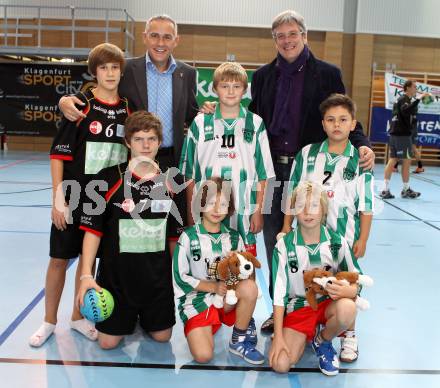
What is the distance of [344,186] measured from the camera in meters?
2.71

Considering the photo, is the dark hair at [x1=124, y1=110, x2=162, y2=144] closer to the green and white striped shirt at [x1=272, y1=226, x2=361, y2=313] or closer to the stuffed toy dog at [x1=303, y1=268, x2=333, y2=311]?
the green and white striped shirt at [x1=272, y1=226, x2=361, y2=313]

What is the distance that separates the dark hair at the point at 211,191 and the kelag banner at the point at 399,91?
11845mm

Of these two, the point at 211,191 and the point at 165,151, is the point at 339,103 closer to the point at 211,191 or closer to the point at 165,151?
the point at 211,191

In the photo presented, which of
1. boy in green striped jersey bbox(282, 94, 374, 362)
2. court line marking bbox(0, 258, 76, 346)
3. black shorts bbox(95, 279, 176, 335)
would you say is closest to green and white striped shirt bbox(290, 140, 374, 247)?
boy in green striped jersey bbox(282, 94, 374, 362)

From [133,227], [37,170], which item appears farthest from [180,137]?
[37,170]

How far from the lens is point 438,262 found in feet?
14.6

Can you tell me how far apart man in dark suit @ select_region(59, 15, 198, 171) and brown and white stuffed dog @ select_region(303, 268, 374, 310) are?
3.60 feet

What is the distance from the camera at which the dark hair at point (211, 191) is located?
104 inches

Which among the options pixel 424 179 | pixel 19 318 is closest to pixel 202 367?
pixel 19 318

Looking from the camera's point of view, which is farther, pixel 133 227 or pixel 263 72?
pixel 263 72

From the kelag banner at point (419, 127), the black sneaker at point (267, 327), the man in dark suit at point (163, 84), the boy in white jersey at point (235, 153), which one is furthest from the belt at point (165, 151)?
the kelag banner at point (419, 127)

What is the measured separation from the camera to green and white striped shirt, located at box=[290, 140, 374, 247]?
2.71m

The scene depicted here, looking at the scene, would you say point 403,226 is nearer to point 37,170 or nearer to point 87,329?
point 87,329

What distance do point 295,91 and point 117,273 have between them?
5.06 ft
